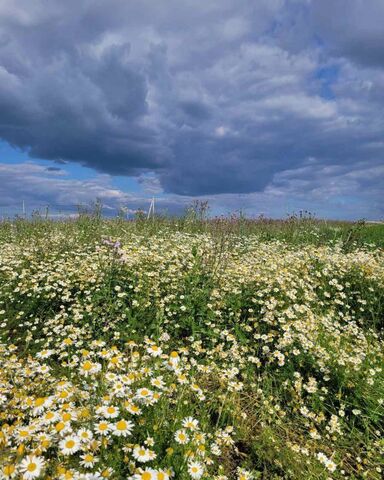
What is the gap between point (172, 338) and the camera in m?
4.84

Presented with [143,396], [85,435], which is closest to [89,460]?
[85,435]

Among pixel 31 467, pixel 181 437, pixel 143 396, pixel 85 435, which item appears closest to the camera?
pixel 31 467

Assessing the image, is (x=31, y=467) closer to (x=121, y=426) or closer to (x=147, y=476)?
(x=121, y=426)

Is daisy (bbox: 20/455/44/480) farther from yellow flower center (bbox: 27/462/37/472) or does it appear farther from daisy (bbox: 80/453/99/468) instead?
daisy (bbox: 80/453/99/468)

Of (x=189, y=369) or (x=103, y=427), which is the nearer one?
(x=103, y=427)

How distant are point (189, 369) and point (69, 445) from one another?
1820mm

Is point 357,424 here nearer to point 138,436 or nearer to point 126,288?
point 138,436

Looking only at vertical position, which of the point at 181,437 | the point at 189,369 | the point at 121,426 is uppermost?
the point at 121,426

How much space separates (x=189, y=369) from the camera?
3.92 metres

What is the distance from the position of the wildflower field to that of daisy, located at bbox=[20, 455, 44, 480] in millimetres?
10

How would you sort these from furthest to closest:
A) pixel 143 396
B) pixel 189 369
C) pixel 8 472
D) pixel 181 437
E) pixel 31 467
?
1. pixel 189 369
2. pixel 143 396
3. pixel 181 437
4. pixel 31 467
5. pixel 8 472

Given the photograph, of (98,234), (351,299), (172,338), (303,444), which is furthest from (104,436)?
(98,234)

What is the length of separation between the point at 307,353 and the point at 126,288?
8.64 feet

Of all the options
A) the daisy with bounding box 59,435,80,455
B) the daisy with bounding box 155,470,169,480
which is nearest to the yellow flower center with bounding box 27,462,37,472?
the daisy with bounding box 59,435,80,455
